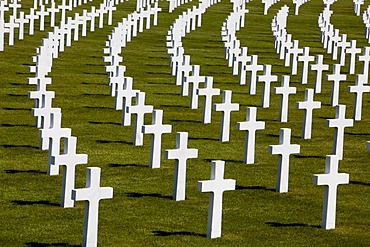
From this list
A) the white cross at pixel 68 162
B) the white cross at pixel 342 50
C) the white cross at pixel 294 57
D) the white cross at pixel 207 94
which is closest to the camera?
the white cross at pixel 68 162

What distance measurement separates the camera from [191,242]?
1254 centimetres

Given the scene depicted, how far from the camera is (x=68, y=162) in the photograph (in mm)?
13453

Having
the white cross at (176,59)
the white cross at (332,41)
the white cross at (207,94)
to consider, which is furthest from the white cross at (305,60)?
the white cross at (207,94)

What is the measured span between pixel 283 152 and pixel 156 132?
200 centimetres

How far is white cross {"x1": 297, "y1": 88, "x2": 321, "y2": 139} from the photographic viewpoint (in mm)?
19078

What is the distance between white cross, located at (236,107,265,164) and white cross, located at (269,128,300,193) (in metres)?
1.59

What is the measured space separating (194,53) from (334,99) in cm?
918

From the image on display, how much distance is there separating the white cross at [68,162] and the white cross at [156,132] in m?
2.22

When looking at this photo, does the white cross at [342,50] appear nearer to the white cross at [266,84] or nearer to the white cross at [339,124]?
the white cross at [266,84]

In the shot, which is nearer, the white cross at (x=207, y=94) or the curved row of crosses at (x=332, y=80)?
the curved row of crosses at (x=332, y=80)

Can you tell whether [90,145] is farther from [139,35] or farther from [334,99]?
[139,35]

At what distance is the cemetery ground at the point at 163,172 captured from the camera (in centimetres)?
1295

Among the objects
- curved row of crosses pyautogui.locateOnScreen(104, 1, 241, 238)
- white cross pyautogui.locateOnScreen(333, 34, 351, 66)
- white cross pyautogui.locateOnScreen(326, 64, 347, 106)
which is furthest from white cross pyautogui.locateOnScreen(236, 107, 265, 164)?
white cross pyautogui.locateOnScreen(333, 34, 351, 66)

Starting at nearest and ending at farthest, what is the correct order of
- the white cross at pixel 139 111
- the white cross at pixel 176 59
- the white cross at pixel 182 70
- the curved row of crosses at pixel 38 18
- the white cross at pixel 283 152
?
the white cross at pixel 283 152
the white cross at pixel 139 111
the white cross at pixel 182 70
the white cross at pixel 176 59
the curved row of crosses at pixel 38 18
